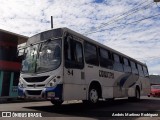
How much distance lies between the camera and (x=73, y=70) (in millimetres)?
10836

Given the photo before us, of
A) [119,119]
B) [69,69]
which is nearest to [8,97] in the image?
[69,69]

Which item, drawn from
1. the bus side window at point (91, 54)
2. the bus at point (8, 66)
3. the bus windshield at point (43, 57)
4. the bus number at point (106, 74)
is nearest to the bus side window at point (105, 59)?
the bus number at point (106, 74)

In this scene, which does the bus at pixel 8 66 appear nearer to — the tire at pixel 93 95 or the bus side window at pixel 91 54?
the bus side window at pixel 91 54

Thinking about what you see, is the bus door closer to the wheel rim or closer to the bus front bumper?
the bus front bumper

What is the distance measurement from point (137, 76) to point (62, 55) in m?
11.1

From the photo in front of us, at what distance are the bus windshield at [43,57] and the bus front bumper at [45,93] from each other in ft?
2.45

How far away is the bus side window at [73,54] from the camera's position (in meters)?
10.5

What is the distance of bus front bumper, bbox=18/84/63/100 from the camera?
9.91 meters

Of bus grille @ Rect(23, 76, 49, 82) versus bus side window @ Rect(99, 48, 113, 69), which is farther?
bus side window @ Rect(99, 48, 113, 69)

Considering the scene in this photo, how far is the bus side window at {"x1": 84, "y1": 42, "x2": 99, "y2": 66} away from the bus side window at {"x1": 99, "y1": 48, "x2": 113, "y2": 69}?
59 centimetres

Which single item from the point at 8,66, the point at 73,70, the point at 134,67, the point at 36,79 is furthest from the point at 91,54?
the point at 8,66

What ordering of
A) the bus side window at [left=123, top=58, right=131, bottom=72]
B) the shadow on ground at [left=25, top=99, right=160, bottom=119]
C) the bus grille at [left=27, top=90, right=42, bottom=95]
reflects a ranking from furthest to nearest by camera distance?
the bus side window at [left=123, top=58, right=131, bottom=72] → the bus grille at [left=27, top=90, right=42, bottom=95] → the shadow on ground at [left=25, top=99, right=160, bottom=119]

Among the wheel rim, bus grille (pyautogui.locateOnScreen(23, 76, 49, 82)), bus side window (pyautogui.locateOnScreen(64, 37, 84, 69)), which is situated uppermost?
bus side window (pyautogui.locateOnScreen(64, 37, 84, 69))

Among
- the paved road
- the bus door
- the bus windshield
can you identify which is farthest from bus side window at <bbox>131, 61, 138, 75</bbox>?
the bus windshield
